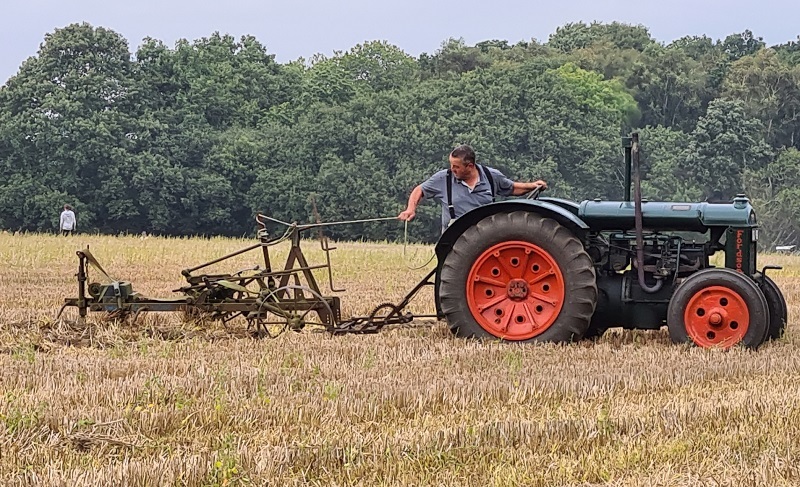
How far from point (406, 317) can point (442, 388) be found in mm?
3079

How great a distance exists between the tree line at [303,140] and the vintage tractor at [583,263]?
33.4 meters

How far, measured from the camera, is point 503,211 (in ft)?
26.6

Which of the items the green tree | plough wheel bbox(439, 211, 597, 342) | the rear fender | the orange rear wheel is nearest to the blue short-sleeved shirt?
the rear fender

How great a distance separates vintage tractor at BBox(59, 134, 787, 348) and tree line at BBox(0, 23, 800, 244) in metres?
33.3

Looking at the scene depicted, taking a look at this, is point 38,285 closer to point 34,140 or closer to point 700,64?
point 34,140

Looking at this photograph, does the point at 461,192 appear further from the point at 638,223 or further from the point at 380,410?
the point at 380,410

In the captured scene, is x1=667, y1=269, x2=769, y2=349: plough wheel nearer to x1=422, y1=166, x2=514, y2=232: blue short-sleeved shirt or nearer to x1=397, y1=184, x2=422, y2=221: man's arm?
x1=422, y1=166, x2=514, y2=232: blue short-sleeved shirt

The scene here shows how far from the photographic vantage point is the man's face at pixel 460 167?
862 centimetres

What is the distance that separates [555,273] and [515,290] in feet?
1.10

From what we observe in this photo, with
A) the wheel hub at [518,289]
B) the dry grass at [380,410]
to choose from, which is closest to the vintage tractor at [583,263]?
the wheel hub at [518,289]

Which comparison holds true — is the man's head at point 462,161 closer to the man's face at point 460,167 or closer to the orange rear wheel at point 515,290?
the man's face at point 460,167

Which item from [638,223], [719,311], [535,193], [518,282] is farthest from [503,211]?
[719,311]

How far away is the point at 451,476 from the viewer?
13.2ft

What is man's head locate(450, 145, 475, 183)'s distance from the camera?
861 centimetres
